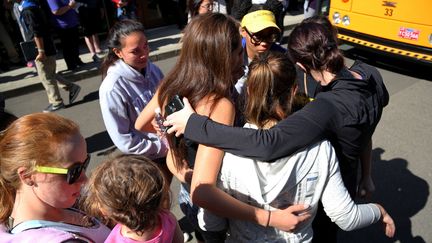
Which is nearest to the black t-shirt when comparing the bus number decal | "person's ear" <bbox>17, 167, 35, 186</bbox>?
"person's ear" <bbox>17, 167, 35, 186</bbox>

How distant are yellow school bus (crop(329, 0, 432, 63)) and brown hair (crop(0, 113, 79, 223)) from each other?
18.4 ft

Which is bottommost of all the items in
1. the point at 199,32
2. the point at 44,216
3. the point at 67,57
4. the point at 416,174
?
the point at 416,174

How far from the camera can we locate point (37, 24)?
5109mm

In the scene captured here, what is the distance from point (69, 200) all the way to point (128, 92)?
1.09m

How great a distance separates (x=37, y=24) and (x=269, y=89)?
481 centimetres

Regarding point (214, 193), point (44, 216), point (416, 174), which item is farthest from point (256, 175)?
point (416, 174)

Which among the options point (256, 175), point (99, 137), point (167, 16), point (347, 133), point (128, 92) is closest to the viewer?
point (256, 175)

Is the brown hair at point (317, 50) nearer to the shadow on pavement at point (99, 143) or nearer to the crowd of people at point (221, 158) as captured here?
the crowd of people at point (221, 158)

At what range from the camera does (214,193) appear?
1.44 meters

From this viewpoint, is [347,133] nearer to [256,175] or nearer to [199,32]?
[256,175]

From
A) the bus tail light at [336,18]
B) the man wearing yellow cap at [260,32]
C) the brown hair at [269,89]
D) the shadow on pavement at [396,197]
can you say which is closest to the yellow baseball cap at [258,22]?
the man wearing yellow cap at [260,32]

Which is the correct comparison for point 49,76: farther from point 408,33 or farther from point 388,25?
point 408,33

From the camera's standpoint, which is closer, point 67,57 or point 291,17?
point 67,57

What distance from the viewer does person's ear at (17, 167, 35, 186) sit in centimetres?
126
